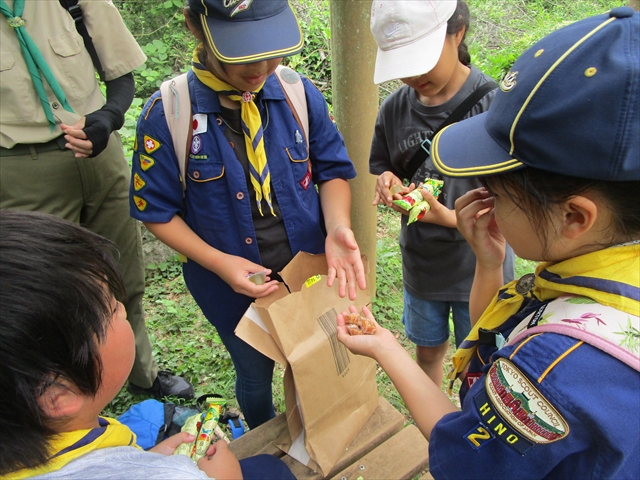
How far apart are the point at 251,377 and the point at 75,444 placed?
109 cm

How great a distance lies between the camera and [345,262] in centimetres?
174

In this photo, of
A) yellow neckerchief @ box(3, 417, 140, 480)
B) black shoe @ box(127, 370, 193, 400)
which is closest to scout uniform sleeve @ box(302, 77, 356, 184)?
yellow neckerchief @ box(3, 417, 140, 480)

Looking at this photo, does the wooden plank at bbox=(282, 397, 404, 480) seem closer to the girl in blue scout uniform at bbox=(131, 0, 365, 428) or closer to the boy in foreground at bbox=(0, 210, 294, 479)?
the girl in blue scout uniform at bbox=(131, 0, 365, 428)

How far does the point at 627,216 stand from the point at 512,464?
0.52 m

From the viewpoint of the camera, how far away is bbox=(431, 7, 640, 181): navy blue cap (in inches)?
29.7

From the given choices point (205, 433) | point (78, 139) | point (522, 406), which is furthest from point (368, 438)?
point (78, 139)

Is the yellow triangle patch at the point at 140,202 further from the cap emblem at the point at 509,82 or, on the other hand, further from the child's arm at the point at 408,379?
the cap emblem at the point at 509,82

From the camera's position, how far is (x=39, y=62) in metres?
1.97

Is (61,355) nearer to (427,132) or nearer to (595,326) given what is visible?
(595,326)

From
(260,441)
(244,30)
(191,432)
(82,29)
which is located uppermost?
(244,30)

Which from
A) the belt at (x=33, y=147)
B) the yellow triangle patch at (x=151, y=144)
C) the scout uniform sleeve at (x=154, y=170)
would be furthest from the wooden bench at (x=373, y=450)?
the belt at (x=33, y=147)

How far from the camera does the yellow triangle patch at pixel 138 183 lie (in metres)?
1.67

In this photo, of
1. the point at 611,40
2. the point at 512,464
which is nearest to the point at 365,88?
the point at 611,40

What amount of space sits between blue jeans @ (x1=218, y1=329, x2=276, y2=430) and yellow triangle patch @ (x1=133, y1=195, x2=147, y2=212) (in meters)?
0.61
